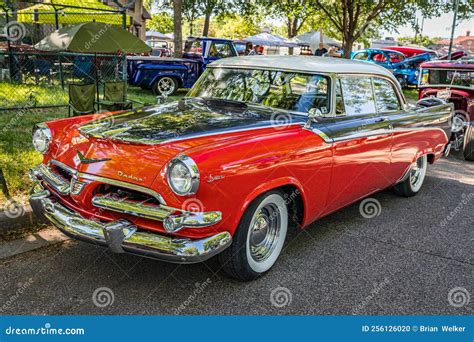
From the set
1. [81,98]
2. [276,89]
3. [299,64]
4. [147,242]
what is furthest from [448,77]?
[147,242]

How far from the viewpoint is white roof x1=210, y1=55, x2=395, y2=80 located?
4353mm

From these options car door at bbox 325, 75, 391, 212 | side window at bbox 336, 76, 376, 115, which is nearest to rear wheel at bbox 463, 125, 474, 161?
car door at bbox 325, 75, 391, 212

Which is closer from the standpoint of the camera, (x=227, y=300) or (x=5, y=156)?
(x=227, y=300)

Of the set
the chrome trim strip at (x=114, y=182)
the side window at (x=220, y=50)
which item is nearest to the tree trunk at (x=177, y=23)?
the side window at (x=220, y=50)

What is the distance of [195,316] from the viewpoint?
2.96 metres

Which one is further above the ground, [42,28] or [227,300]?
[42,28]

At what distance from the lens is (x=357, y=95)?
15.0 feet

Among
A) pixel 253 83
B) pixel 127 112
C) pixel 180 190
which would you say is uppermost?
pixel 253 83

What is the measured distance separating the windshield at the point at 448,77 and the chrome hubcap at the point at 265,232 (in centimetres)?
648

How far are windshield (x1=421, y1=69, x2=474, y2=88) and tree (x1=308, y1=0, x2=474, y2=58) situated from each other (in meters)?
10.5

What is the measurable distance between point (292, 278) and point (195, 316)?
0.89 m

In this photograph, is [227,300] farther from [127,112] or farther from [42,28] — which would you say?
[42,28]

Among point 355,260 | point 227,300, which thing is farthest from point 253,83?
point 227,300

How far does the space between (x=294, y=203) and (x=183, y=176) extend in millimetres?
1216
